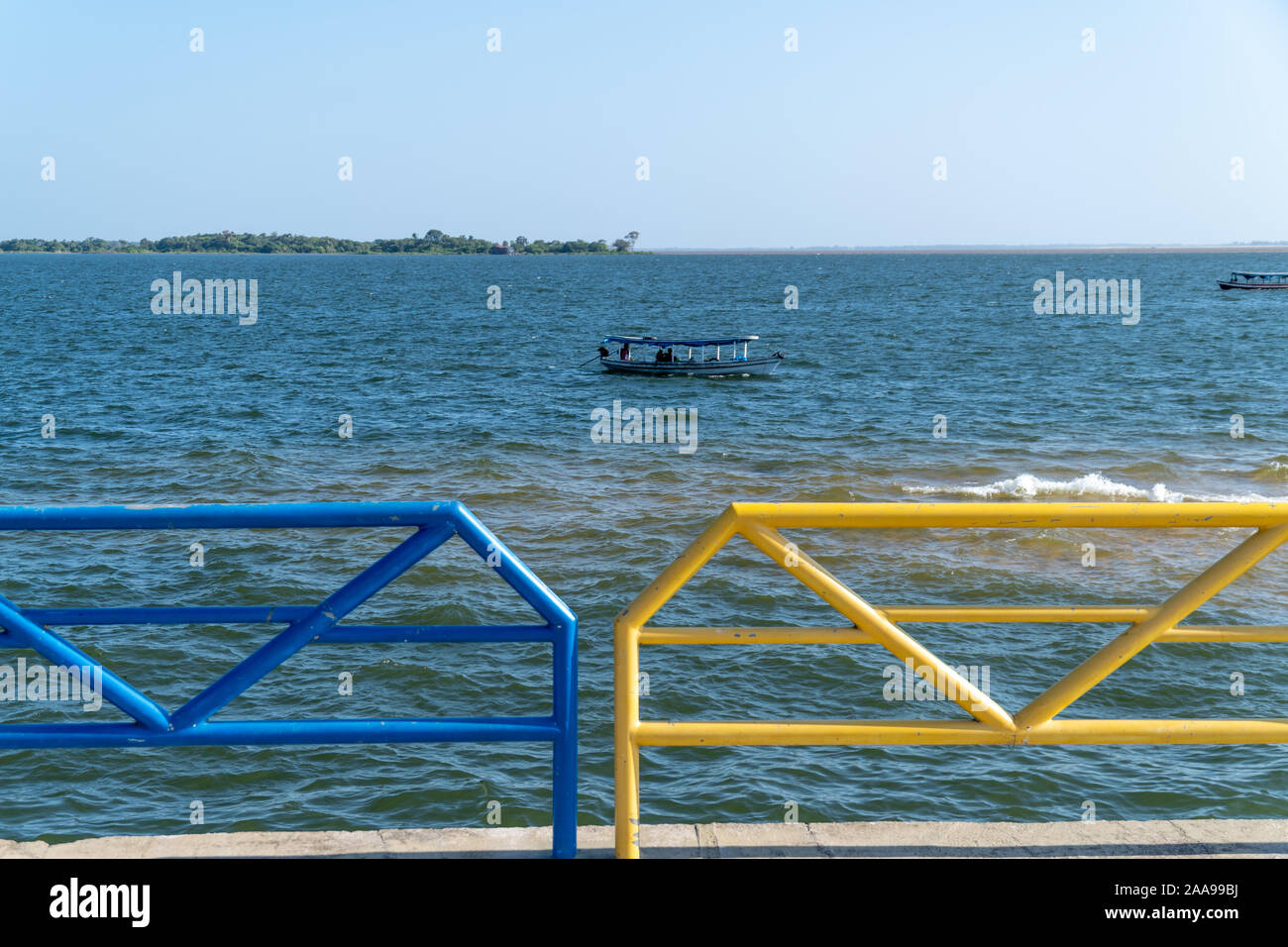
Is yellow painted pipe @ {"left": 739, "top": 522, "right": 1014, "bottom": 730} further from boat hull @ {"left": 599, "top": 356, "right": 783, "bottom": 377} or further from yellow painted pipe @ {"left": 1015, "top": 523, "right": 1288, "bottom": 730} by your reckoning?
boat hull @ {"left": 599, "top": 356, "right": 783, "bottom": 377}

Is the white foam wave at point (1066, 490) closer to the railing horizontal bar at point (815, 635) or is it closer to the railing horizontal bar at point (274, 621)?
the railing horizontal bar at point (815, 635)

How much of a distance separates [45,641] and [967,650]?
1082cm

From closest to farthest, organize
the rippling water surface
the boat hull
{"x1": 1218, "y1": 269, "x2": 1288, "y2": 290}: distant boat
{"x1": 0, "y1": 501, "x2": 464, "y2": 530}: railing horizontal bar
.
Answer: {"x1": 0, "y1": 501, "x2": 464, "y2": 530}: railing horizontal bar
the rippling water surface
the boat hull
{"x1": 1218, "y1": 269, "x2": 1288, "y2": 290}: distant boat

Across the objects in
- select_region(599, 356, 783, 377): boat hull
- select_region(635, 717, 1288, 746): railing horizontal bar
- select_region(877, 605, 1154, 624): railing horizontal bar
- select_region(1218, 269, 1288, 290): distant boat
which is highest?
select_region(1218, 269, 1288, 290): distant boat

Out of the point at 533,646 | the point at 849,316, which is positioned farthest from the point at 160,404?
the point at 849,316

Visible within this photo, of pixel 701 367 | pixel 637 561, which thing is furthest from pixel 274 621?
pixel 701 367

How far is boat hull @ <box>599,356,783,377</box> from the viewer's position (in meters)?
44.4

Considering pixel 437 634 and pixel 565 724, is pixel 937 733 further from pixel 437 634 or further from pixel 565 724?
pixel 437 634

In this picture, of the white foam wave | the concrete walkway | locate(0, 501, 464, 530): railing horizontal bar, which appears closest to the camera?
locate(0, 501, 464, 530): railing horizontal bar

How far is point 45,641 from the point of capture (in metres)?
3.01

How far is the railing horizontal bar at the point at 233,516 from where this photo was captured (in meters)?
3.00

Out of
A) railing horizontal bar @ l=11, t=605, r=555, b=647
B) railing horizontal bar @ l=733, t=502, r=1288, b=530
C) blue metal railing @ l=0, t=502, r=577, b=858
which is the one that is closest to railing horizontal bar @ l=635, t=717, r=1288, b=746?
blue metal railing @ l=0, t=502, r=577, b=858

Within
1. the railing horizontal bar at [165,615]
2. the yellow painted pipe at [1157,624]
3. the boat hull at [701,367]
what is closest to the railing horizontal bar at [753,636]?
the yellow painted pipe at [1157,624]
